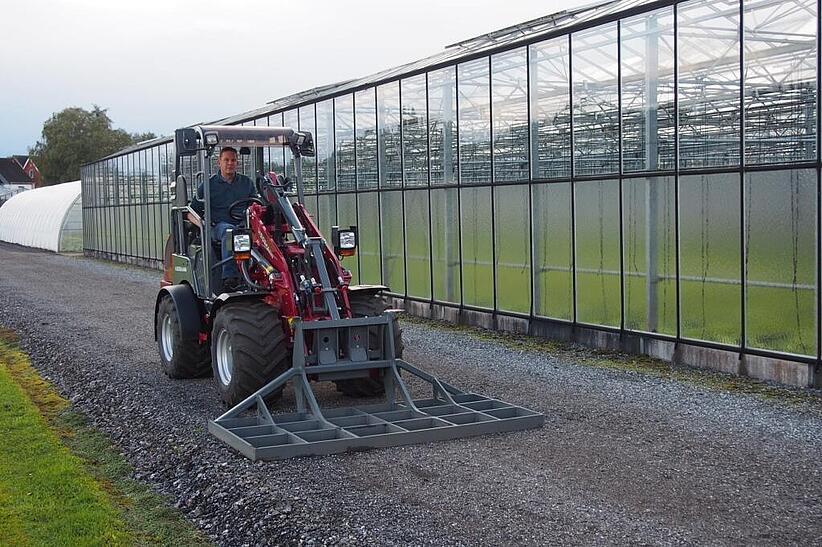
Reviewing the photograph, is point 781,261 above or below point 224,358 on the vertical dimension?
above

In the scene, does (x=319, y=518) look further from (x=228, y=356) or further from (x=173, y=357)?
(x=173, y=357)

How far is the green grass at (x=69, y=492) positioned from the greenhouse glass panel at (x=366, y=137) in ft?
30.9

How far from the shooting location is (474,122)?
15297 mm

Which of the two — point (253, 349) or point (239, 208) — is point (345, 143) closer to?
point (239, 208)

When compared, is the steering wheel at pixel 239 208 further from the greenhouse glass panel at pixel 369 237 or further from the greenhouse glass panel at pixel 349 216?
the greenhouse glass panel at pixel 349 216

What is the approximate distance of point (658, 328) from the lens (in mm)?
11812

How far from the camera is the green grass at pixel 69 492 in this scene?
613cm

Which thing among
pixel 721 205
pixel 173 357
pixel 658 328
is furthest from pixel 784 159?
pixel 173 357

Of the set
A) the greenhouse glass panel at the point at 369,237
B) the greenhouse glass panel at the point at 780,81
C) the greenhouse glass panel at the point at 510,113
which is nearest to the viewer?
the greenhouse glass panel at the point at 780,81

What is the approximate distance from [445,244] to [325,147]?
4.80m

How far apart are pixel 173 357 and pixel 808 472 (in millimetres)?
6325

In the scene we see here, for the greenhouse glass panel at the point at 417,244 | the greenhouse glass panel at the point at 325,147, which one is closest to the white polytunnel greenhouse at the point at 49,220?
the greenhouse glass panel at the point at 325,147

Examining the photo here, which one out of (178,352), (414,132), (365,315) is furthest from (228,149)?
(414,132)

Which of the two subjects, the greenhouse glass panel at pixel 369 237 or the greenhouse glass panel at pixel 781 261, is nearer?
the greenhouse glass panel at pixel 781 261
